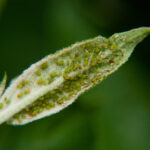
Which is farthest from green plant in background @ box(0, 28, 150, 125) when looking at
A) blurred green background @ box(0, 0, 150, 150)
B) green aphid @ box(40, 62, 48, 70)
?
blurred green background @ box(0, 0, 150, 150)

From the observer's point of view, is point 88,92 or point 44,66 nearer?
point 44,66

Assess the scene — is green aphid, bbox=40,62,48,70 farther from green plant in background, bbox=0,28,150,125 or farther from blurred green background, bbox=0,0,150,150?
blurred green background, bbox=0,0,150,150

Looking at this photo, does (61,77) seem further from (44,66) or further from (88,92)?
(88,92)

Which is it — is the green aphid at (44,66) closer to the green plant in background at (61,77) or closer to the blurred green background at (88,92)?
the green plant in background at (61,77)

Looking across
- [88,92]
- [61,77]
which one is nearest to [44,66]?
[61,77]

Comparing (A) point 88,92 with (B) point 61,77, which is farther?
(A) point 88,92

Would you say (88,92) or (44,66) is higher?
(44,66)
